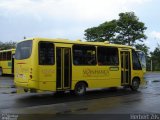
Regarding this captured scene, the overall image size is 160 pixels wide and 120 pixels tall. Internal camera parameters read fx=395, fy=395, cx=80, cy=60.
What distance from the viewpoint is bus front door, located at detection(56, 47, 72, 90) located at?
18.0 m

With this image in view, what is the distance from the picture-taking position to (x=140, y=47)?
58.2m

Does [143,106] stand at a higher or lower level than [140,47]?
lower

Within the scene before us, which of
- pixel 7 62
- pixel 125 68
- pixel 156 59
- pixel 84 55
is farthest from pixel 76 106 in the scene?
pixel 156 59

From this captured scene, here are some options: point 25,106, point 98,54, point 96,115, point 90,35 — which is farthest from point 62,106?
point 90,35

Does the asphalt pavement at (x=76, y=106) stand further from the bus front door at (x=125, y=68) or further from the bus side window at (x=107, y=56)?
the bus front door at (x=125, y=68)

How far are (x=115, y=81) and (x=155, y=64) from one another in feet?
157

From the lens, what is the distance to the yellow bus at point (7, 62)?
39.0 meters

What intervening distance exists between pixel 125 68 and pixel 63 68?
4828mm

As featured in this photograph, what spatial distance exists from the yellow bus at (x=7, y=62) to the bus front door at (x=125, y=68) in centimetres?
1898

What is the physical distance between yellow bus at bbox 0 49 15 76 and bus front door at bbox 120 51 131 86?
62.3 feet

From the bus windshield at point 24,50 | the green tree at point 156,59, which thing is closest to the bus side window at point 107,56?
the bus windshield at point 24,50

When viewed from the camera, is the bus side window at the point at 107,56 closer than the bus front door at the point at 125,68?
Yes

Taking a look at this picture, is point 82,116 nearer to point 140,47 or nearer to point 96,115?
point 96,115

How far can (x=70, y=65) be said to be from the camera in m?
18.6
